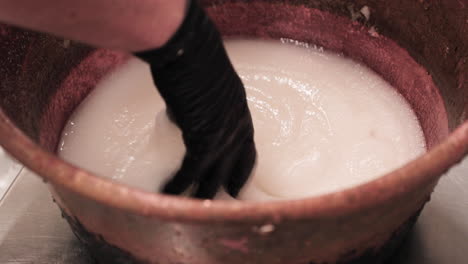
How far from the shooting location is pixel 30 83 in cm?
89

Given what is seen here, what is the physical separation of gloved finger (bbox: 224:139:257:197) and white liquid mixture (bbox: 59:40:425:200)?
0.08ft

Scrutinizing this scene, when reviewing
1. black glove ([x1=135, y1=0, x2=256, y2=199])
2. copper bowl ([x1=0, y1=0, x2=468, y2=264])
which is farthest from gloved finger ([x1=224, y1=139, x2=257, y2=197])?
copper bowl ([x1=0, y1=0, x2=468, y2=264])

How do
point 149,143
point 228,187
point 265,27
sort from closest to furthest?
point 228,187 < point 149,143 < point 265,27

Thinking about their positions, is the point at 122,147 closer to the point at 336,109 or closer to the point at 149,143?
the point at 149,143

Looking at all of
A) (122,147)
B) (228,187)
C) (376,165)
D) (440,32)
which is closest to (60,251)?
(122,147)

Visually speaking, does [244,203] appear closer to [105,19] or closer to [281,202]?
[281,202]

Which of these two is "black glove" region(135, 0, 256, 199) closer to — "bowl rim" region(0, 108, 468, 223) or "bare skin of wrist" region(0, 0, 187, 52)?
"bare skin of wrist" region(0, 0, 187, 52)

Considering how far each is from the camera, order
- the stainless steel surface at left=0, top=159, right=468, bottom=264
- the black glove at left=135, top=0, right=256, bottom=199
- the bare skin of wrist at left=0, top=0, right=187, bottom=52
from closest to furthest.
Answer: the bare skin of wrist at left=0, top=0, right=187, bottom=52, the black glove at left=135, top=0, right=256, bottom=199, the stainless steel surface at left=0, top=159, right=468, bottom=264

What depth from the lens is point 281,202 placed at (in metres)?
0.50

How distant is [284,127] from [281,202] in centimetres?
53

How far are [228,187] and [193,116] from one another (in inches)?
7.3

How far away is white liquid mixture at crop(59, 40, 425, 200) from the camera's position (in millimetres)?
935

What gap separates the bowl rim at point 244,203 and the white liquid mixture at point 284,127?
36cm

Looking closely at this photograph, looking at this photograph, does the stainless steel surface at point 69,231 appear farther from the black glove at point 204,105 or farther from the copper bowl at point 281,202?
the black glove at point 204,105
